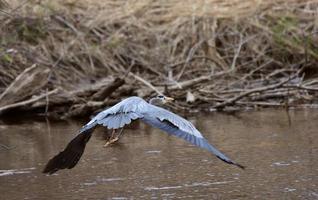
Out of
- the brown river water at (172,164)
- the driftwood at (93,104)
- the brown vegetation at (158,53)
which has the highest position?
the brown vegetation at (158,53)

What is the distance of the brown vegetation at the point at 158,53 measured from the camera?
30.7 ft

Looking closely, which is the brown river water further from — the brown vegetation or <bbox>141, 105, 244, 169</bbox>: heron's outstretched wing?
the brown vegetation

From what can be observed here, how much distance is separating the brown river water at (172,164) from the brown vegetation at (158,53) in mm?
823

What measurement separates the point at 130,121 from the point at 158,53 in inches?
248

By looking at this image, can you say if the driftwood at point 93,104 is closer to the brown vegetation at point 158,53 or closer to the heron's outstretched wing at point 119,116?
the brown vegetation at point 158,53

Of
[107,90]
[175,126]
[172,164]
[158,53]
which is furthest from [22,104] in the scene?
[175,126]

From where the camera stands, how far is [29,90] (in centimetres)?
904

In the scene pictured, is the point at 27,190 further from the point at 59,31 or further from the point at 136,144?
the point at 59,31

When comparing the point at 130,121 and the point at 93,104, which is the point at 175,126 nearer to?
the point at 130,121

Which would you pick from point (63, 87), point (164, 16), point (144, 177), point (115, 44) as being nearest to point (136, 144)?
point (144, 177)

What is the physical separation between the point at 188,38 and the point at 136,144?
4.41 m

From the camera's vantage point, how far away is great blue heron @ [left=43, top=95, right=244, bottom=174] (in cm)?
454

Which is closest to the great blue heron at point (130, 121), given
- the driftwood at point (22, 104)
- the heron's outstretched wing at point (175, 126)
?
the heron's outstretched wing at point (175, 126)

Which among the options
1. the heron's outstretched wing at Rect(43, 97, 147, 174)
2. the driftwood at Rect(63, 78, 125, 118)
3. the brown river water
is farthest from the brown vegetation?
the heron's outstretched wing at Rect(43, 97, 147, 174)
